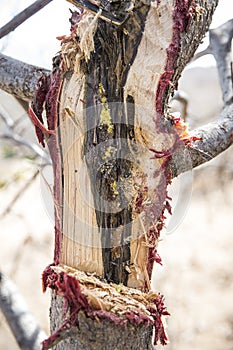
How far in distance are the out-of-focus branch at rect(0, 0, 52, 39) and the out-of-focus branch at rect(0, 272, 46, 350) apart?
2.15ft

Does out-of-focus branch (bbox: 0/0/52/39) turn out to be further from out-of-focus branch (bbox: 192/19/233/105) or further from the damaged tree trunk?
out-of-focus branch (bbox: 192/19/233/105)

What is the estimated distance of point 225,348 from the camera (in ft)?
10.5

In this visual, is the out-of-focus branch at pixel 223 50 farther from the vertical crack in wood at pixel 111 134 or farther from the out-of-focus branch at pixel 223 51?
the vertical crack in wood at pixel 111 134

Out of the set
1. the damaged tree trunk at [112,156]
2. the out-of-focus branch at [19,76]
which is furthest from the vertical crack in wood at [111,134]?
the out-of-focus branch at [19,76]

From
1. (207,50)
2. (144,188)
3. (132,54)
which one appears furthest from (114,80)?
(207,50)

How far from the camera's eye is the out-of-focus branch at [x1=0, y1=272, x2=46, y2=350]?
3.88 ft

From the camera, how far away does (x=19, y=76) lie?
84cm

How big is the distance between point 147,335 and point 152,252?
11 centimetres

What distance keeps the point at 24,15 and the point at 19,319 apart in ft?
2.35

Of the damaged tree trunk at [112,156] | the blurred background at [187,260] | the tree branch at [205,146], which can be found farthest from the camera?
the blurred background at [187,260]

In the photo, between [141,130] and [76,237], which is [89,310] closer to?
[76,237]

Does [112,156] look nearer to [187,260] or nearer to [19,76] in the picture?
[19,76]

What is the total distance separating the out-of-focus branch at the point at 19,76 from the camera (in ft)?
2.64

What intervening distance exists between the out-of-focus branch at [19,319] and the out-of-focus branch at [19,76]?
1.93 ft
